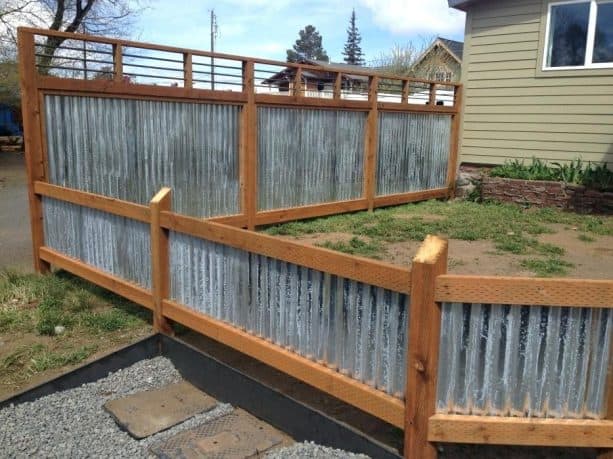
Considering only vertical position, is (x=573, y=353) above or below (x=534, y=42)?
below

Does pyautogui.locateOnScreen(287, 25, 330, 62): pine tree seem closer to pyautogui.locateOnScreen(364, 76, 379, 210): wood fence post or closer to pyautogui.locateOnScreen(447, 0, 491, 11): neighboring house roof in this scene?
pyautogui.locateOnScreen(447, 0, 491, 11): neighboring house roof

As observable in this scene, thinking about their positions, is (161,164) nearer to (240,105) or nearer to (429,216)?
(240,105)

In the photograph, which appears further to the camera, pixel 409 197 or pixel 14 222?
pixel 409 197

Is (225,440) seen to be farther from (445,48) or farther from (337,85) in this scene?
(445,48)

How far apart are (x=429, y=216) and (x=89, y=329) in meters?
6.74

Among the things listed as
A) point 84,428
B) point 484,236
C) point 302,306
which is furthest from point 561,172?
point 84,428

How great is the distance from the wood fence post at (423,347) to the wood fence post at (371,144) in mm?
7373

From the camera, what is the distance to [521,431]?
2.48 metres

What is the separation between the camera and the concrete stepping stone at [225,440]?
2.93m

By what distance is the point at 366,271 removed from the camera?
2.69 metres

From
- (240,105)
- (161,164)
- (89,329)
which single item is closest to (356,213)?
(240,105)

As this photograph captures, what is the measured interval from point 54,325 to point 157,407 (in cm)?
161

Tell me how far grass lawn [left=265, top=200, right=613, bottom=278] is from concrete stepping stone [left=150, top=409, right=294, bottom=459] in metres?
3.60

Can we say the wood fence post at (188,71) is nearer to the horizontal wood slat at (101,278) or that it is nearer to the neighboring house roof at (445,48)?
the horizontal wood slat at (101,278)
